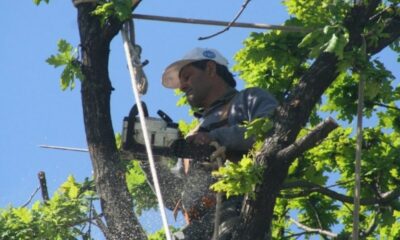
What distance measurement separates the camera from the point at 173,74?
11.4m

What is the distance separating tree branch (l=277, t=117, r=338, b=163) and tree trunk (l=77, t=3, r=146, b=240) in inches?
43.7

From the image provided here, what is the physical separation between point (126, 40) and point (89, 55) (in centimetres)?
28

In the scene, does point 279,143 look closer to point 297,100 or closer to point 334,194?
point 297,100

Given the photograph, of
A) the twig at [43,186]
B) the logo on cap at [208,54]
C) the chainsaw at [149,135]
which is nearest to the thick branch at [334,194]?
the chainsaw at [149,135]

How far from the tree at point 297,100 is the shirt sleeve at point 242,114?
0.89 feet

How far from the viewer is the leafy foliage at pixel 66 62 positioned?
10.7 metres

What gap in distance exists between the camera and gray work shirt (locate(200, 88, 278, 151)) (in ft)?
32.9

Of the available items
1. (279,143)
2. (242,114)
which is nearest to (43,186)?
(242,114)

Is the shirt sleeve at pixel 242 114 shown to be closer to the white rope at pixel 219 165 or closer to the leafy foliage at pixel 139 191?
the white rope at pixel 219 165

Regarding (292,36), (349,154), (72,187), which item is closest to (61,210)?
(72,187)

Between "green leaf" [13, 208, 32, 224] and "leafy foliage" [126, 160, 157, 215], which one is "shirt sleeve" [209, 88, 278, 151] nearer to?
"leafy foliage" [126, 160, 157, 215]

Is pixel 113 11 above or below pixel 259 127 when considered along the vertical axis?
above

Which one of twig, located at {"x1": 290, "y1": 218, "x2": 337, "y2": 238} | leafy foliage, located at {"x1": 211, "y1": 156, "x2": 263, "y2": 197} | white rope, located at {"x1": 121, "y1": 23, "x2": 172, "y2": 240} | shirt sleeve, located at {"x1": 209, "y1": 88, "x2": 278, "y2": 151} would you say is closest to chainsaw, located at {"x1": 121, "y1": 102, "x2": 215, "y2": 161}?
white rope, located at {"x1": 121, "y1": 23, "x2": 172, "y2": 240}

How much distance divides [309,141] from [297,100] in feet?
1.20
